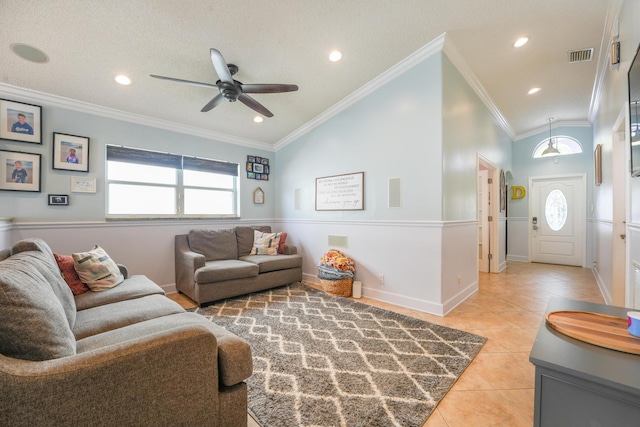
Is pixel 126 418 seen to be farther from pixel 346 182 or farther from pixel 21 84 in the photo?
pixel 21 84

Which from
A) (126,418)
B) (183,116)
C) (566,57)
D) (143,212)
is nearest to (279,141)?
(183,116)

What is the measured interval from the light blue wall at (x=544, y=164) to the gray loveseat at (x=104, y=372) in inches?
288

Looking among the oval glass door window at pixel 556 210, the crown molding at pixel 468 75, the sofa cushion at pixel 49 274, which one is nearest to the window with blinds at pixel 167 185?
the sofa cushion at pixel 49 274

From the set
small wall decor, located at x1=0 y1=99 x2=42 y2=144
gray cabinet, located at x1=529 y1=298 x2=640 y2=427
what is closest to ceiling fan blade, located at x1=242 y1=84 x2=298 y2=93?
small wall decor, located at x1=0 y1=99 x2=42 y2=144

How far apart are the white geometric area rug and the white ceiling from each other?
2739 mm

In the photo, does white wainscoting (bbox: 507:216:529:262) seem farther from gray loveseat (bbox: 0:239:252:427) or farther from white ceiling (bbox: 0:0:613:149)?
gray loveseat (bbox: 0:239:252:427)

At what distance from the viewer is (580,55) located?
3.12 meters

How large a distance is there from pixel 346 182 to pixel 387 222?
870 millimetres

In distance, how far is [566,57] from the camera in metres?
3.23

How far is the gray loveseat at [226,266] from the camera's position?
3201 mm

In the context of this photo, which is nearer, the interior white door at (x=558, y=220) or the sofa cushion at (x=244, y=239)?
the sofa cushion at (x=244, y=239)

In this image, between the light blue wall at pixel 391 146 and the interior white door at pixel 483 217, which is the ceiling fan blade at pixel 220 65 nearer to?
the light blue wall at pixel 391 146

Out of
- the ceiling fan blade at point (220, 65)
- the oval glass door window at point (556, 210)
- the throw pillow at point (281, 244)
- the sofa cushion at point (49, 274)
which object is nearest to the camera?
the sofa cushion at point (49, 274)

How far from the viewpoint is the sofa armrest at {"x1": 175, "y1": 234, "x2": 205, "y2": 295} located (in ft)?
10.6
